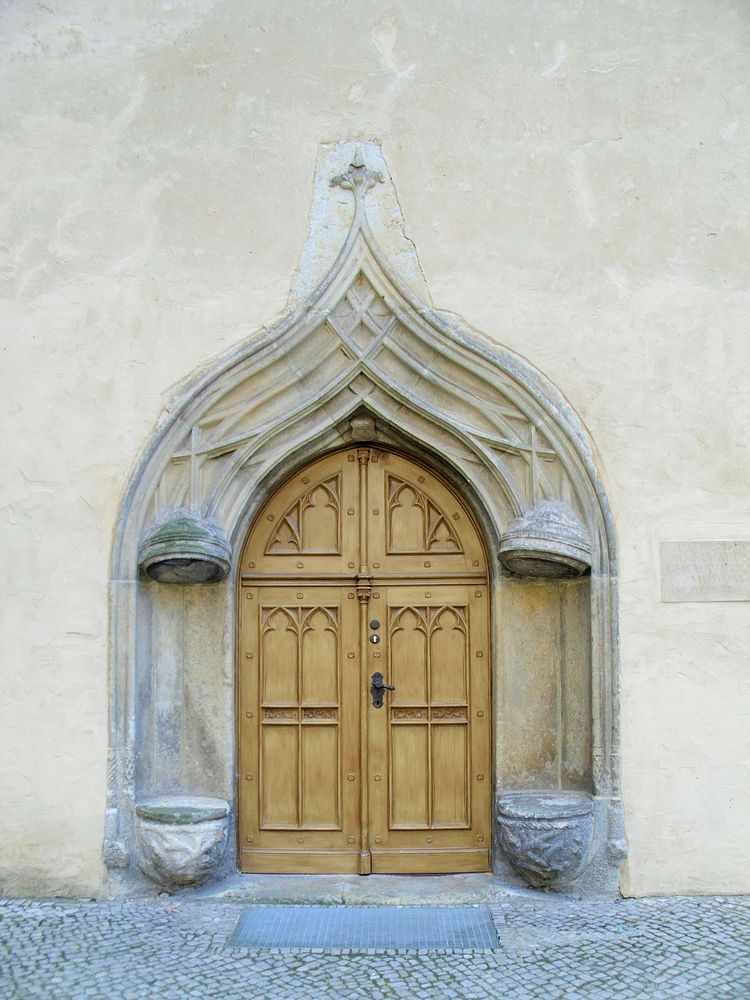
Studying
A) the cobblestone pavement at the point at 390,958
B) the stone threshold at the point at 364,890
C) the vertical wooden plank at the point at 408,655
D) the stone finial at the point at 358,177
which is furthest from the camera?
the vertical wooden plank at the point at 408,655

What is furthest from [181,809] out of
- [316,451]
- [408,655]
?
[316,451]

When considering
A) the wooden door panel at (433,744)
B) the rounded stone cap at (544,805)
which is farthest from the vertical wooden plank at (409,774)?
the rounded stone cap at (544,805)

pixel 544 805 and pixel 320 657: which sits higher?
pixel 320 657

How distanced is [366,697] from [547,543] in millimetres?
1251

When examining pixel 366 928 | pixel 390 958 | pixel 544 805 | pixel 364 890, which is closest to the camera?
pixel 390 958

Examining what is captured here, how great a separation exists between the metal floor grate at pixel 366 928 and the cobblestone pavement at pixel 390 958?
2.8 inches

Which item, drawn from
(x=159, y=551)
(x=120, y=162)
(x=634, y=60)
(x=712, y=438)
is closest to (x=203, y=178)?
(x=120, y=162)

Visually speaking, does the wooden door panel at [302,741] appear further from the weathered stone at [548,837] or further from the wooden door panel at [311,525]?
the weathered stone at [548,837]

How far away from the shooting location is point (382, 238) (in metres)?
5.31

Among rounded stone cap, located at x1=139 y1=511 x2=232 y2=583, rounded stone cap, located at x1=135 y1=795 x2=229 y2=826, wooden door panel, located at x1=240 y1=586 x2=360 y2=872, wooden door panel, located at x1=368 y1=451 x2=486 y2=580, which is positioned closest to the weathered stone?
wooden door panel, located at x1=240 y1=586 x2=360 y2=872

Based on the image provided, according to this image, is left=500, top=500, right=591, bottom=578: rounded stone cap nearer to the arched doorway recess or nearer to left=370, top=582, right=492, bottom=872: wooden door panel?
the arched doorway recess

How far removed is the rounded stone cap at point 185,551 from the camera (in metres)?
4.99

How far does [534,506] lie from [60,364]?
2.46 metres

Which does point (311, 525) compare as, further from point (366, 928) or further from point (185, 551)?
point (366, 928)
